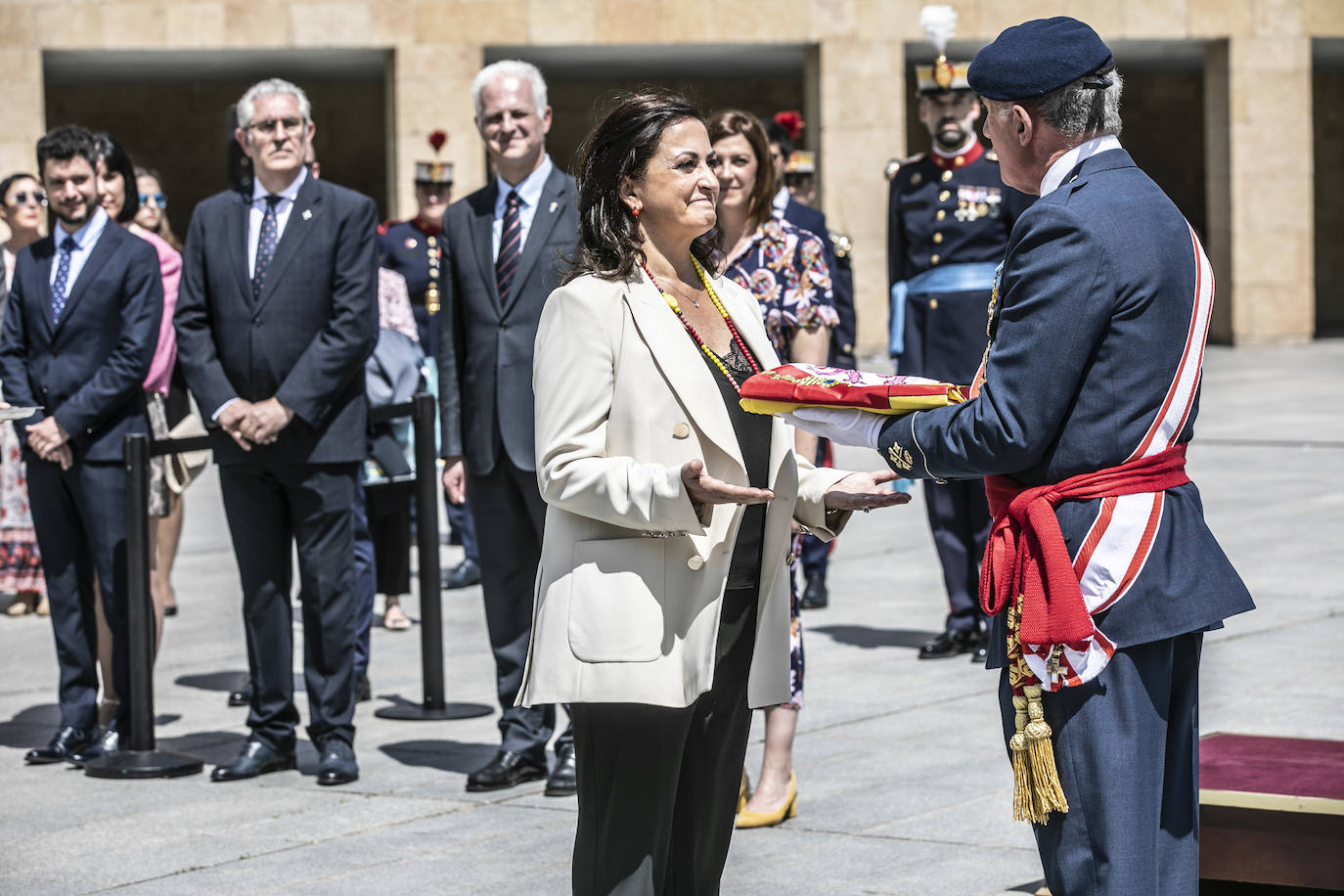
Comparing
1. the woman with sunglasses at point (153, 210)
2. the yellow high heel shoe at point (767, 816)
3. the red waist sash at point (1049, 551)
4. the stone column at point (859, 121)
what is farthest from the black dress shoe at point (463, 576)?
the stone column at point (859, 121)

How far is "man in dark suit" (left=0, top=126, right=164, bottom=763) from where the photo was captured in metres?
6.15

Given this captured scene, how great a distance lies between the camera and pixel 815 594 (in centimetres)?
866

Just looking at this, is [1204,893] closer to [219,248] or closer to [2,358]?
[219,248]

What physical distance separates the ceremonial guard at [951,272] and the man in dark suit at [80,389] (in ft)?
9.99

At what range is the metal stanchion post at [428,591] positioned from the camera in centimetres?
663

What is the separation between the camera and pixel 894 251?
795 cm

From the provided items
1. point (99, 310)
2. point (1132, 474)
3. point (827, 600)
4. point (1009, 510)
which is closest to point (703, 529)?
point (1009, 510)

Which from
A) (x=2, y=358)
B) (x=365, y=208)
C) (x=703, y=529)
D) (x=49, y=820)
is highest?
(x=365, y=208)

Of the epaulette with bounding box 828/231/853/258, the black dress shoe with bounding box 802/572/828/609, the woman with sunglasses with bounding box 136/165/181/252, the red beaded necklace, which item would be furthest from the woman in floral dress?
the woman with sunglasses with bounding box 136/165/181/252

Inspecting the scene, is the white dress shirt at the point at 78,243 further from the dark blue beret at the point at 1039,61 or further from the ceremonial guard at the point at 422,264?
the dark blue beret at the point at 1039,61

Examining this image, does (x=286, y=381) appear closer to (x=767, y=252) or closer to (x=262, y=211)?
(x=262, y=211)

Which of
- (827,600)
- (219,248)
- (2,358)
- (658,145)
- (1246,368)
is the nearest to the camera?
(658,145)

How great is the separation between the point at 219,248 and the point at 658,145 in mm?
2616

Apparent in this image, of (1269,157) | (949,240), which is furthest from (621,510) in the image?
(1269,157)
